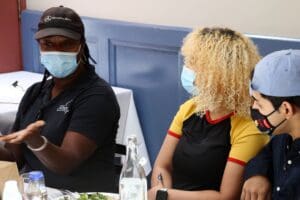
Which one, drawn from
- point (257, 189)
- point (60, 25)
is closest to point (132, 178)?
point (257, 189)

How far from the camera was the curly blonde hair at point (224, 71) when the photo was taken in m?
1.90

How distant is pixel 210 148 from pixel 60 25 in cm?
67

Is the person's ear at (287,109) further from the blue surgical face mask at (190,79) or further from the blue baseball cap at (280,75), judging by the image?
the blue surgical face mask at (190,79)

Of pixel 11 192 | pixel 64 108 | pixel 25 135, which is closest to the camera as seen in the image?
pixel 11 192

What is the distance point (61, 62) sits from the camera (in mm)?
2008

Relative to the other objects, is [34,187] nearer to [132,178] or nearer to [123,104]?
[132,178]

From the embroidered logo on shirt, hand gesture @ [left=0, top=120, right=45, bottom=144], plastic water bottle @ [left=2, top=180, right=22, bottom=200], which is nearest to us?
plastic water bottle @ [left=2, top=180, right=22, bottom=200]

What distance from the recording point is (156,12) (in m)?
3.15

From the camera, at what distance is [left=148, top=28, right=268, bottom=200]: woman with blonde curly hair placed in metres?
1.85

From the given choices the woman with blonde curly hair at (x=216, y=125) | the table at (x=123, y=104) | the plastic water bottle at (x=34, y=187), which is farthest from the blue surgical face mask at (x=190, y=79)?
the table at (x=123, y=104)

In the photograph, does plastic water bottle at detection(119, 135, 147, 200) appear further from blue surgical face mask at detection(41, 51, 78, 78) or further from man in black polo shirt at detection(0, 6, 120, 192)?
blue surgical face mask at detection(41, 51, 78, 78)

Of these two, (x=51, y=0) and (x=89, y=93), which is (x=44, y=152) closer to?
(x=89, y=93)

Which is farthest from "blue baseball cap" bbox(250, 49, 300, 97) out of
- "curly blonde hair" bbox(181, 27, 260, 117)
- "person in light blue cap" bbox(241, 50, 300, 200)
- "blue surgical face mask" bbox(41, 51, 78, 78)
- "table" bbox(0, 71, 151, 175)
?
"table" bbox(0, 71, 151, 175)

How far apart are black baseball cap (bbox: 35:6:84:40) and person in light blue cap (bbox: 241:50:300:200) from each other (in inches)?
26.9
